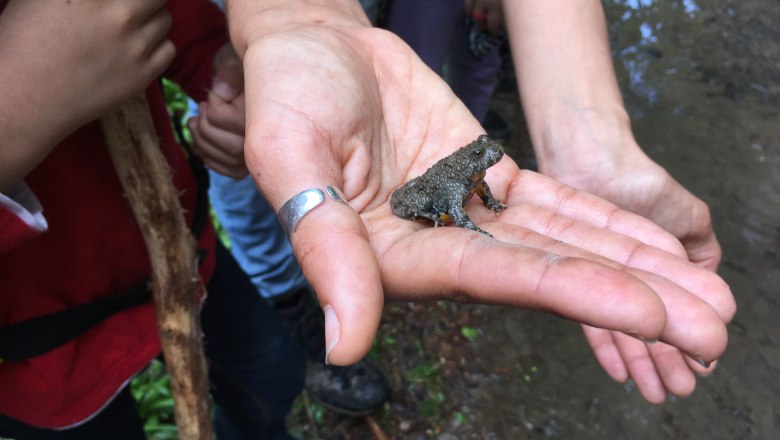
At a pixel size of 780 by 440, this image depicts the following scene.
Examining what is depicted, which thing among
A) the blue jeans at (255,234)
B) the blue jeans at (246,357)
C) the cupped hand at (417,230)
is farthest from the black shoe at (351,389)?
the cupped hand at (417,230)

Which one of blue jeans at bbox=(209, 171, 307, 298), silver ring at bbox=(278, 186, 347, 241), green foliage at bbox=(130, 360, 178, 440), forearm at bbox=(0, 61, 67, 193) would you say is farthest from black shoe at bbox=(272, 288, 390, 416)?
forearm at bbox=(0, 61, 67, 193)

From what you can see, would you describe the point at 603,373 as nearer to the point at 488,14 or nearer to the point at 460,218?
the point at 460,218

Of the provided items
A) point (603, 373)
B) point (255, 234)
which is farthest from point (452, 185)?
point (603, 373)

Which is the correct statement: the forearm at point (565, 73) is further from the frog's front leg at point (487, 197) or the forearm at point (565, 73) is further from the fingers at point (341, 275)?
the fingers at point (341, 275)

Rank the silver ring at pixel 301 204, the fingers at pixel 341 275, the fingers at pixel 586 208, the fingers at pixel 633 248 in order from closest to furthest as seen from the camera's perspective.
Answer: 1. the fingers at pixel 341 275
2. the silver ring at pixel 301 204
3. the fingers at pixel 633 248
4. the fingers at pixel 586 208

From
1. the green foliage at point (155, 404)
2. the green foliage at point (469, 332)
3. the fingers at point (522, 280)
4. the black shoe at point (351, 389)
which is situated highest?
the fingers at point (522, 280)

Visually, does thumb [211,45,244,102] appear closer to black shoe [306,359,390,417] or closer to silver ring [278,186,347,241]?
silver ring [278,186,347,241]

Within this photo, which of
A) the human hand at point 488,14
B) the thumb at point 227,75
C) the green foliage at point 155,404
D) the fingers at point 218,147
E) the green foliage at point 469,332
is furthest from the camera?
the green foliage at point 469,332
